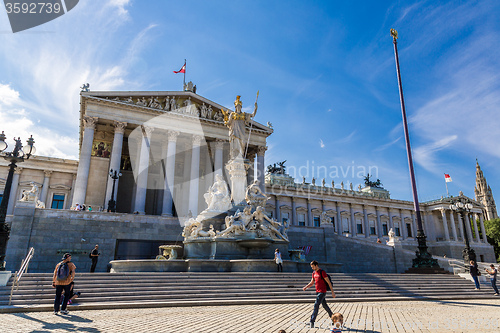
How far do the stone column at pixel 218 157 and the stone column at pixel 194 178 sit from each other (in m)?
2.11

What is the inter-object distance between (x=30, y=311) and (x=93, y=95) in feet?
95.6

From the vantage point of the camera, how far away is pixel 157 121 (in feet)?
118

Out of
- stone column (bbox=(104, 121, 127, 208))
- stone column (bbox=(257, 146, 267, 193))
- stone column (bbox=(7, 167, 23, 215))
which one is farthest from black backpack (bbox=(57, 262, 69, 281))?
stone column (bbox=(7, 167, 23, 215))

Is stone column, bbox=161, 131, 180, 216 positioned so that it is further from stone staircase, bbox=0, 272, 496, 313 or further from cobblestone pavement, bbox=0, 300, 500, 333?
cobblestone pavement, bbox=0, 300, 500, 333

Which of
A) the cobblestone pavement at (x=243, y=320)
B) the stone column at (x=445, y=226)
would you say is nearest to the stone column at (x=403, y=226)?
the stone column at (x=445, y=226)

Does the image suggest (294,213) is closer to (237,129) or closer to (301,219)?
(301,219)

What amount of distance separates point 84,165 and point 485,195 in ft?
371

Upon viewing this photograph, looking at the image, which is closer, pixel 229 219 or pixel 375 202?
pixel 229 219

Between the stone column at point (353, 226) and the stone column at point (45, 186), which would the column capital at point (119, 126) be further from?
the stone column at point (353, 226)

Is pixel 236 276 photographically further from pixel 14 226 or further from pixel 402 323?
pixel 14 226

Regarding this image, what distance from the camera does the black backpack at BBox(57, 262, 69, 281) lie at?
8.41 meters

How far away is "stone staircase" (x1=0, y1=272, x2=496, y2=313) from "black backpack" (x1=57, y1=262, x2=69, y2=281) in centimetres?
137

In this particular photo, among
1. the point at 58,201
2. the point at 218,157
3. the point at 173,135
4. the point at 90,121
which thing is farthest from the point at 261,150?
the point at 58,201

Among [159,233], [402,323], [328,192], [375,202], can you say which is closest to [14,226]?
[159,233]
